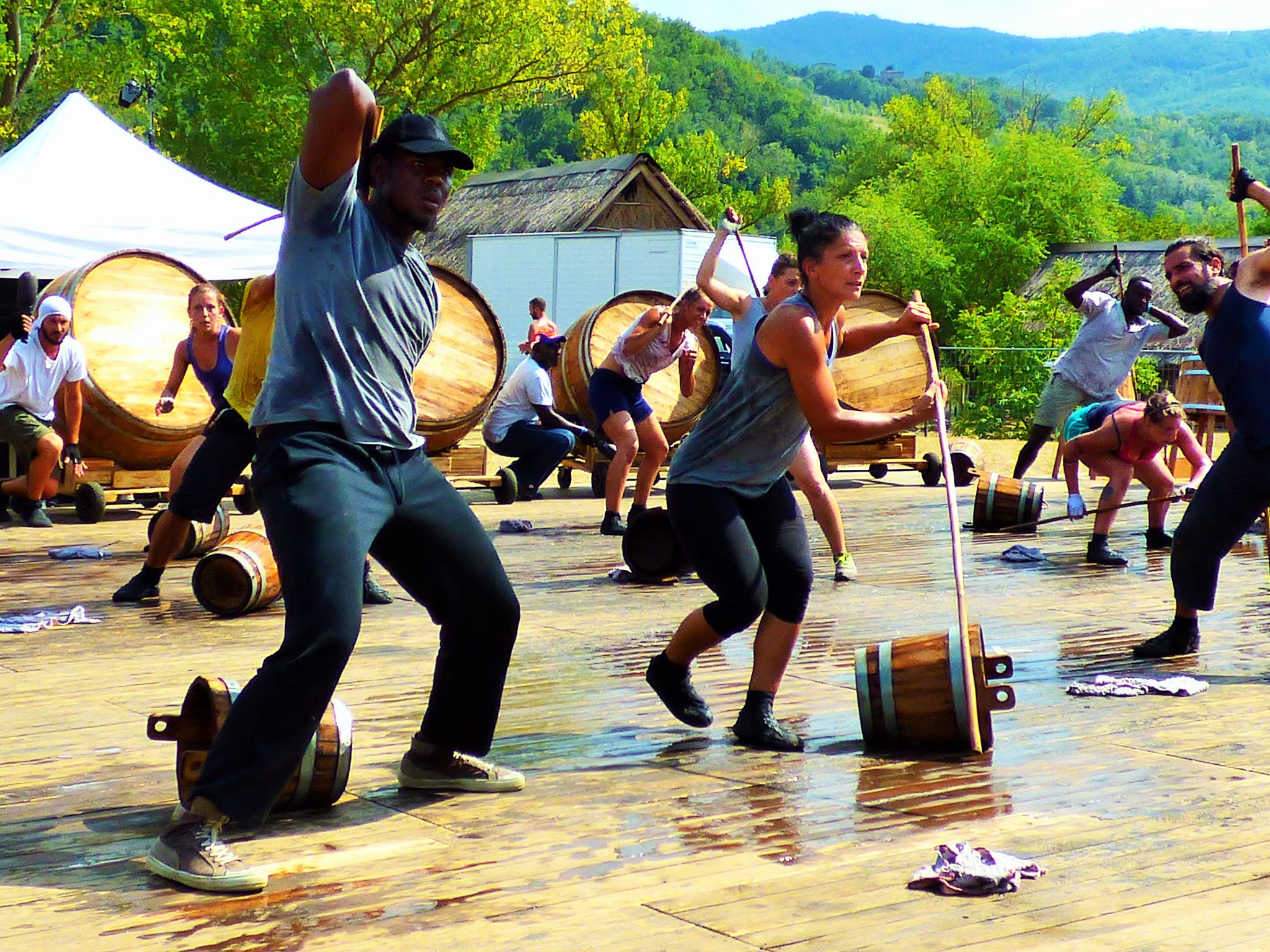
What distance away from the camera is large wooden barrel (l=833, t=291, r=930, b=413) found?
1756cm

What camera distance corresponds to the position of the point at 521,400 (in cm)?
1409

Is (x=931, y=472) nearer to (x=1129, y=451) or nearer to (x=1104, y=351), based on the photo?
(x=1104, y=351)

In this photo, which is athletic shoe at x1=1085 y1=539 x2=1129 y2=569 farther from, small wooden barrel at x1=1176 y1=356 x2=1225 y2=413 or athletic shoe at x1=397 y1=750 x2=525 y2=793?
small wooden barrel at x1=1176 y1=356 x2=1225 y2=413

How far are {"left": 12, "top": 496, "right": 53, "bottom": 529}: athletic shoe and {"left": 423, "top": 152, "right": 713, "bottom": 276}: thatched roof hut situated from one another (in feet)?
69.9

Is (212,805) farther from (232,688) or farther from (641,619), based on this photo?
(641,619)

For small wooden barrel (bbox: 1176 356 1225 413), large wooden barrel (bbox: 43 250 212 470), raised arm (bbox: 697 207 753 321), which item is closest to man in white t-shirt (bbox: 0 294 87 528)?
large wooden barrel (bbox: 43 250 212 470)

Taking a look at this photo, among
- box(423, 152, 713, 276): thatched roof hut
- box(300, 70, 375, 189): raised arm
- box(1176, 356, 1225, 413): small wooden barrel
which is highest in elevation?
box(423, 152, 713, 276): thatched roof hut

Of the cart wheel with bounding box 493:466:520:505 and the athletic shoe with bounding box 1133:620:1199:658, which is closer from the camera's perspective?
the athletic shoe with bounding box 1133:620:1199:658

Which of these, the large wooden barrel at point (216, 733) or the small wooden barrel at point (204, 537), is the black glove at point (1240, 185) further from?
the small wooden barrel at point (204, 537)

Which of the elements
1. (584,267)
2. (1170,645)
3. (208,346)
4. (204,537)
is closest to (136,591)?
(208,346)

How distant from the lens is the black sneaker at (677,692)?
550 centimetres

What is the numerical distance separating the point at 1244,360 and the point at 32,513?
908 cm

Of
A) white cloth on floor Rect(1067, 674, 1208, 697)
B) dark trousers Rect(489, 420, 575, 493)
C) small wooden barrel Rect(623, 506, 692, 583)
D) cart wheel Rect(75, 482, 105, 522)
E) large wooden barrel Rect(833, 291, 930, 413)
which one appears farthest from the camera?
large wooden barrel Rect(833, 291, 930, 413)

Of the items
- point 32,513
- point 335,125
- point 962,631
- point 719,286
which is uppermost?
point 335,125
